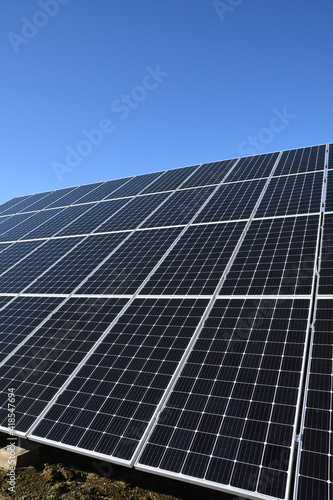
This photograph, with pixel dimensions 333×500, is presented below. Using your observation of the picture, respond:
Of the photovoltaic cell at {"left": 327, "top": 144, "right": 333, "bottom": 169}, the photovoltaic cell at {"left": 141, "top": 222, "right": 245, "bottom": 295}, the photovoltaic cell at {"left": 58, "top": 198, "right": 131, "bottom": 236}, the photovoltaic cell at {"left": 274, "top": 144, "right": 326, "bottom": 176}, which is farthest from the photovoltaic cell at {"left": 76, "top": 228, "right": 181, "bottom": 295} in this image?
the photovoltaic cell at {"left": 327, "top": 144, "right": 333, "bottom": 169}

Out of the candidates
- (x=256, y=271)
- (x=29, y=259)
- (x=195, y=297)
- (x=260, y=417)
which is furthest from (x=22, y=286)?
(x=260, y=417)

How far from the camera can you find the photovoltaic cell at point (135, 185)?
3441 cm

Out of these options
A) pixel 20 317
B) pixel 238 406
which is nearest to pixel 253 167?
pixel 20 317

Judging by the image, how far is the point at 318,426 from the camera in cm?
861

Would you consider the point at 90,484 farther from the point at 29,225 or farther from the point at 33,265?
the point at 29,225

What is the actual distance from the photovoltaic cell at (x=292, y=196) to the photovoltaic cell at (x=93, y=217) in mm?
13390

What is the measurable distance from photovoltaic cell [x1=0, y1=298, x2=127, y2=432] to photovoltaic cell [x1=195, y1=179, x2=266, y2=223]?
9429 mm

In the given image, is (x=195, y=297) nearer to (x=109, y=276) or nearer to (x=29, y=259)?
(x=109, y=276)

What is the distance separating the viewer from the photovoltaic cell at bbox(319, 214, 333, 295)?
13.1 m

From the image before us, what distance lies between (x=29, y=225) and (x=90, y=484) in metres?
28.1

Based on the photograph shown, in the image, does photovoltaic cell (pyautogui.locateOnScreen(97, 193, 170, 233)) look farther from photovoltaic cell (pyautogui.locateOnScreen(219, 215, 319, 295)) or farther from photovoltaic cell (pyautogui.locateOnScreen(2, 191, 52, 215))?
photovoltaic cell (pyautogui.locateOnScreen(2, 191, 52, 215))

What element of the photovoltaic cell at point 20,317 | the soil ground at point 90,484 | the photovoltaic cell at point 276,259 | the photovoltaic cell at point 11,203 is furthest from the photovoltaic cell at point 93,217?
the photovoltaic cell at point 11,203

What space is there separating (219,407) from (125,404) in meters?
3.06

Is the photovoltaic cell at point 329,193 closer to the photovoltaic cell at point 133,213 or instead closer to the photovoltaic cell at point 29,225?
the photovoltaic cell at point 133,213
